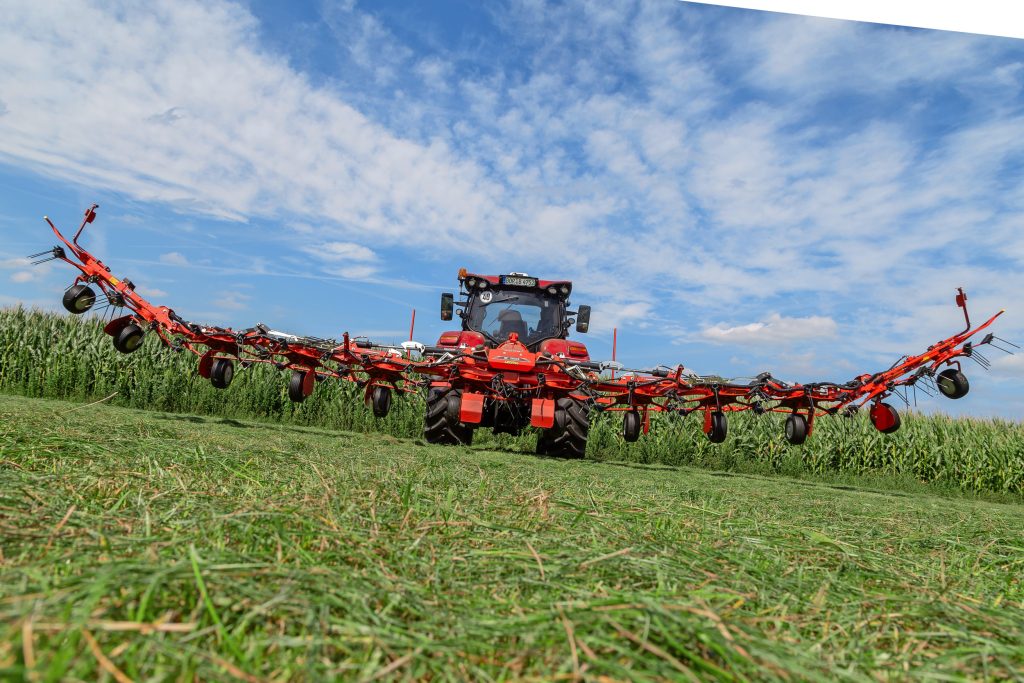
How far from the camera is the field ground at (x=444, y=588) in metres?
1.26

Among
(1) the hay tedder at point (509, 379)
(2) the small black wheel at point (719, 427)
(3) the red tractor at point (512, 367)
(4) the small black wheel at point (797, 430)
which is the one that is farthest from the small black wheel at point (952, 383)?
(3) the red tractor at point (512, 367)

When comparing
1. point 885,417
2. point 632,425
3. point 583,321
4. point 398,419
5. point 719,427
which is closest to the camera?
point 885,417

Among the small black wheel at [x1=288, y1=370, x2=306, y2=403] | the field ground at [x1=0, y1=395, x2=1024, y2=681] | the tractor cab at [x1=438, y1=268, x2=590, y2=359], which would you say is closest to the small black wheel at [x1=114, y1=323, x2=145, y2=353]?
the small black wheel at [x1=288, y1=370, x2=306, y2=403]

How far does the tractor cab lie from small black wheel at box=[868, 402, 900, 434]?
3624mm

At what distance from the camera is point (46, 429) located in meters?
4.26

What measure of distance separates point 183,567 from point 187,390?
443 inches

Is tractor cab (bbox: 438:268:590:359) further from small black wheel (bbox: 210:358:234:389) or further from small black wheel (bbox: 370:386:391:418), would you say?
small black wheel (bbox: 210:358:234:389)

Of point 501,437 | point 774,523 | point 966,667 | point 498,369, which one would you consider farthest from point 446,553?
point 501,437

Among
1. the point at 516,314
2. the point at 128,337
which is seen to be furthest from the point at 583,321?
the point at 128,337

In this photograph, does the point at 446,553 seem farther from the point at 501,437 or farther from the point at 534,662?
the point at 501,437

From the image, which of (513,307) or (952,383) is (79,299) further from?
(952,383)

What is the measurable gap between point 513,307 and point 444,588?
7629 mm

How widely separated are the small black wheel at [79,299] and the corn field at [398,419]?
14.6 ft

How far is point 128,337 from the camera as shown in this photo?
6.88 metres
